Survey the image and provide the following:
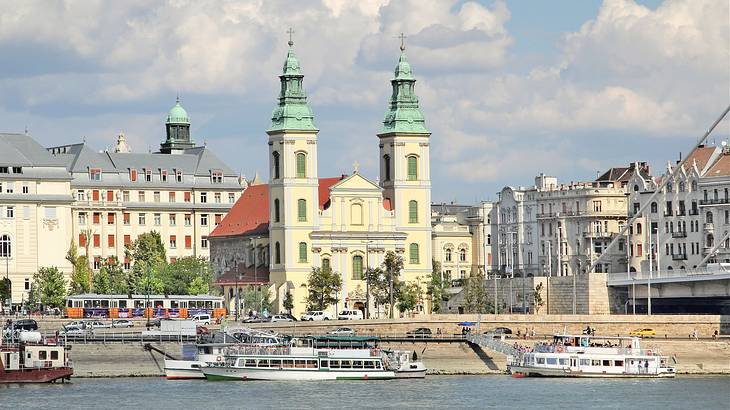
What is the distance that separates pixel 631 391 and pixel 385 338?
22.4m

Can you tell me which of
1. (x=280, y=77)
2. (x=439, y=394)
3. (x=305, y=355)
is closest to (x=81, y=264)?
(x=280, y=77)

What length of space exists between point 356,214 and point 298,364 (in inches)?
2050

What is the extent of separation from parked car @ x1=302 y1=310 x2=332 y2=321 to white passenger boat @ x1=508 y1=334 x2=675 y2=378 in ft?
106

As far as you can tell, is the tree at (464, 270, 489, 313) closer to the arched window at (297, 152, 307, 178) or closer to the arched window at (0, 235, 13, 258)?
the arched window at (297, 152, 307, 178)

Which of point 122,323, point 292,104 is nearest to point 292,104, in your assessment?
point 292,104

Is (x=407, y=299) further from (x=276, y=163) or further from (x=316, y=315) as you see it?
(x=276, y=163)

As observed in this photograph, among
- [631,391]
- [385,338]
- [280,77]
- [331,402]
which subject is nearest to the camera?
[331,402]

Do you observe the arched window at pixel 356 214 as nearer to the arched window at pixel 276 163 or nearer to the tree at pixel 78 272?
the arched window at pixel 276 163

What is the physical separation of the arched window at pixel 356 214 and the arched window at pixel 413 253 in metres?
4.76

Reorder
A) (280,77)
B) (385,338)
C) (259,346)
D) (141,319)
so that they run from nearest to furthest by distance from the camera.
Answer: (259,346) < (385,338) < (141,319) < (280,77)

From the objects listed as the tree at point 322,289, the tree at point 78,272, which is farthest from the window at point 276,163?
the tree at point 78,272

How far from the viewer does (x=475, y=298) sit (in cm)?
17800

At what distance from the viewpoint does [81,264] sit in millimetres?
183750

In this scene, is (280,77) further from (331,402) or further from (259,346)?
(331,402)
